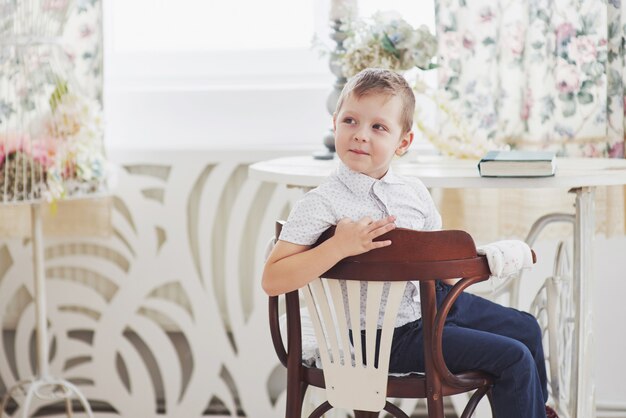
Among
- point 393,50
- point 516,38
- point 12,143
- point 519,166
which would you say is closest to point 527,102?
point 516,38

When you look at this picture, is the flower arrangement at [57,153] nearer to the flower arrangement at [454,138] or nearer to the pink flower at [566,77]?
the flower arrangement at [454,138]

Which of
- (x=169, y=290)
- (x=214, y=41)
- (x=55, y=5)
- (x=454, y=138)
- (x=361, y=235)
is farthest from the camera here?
(x=214, y=41)

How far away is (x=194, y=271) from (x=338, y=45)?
792 mm

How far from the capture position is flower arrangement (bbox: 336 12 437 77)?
85.3 inches

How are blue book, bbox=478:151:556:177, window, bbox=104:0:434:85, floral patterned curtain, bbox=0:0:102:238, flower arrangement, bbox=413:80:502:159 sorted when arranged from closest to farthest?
blue book, bbox=478:151:556:177, flower arrangement, bbox=413:80:502:159, floral patterned curtain, bbox=0:0:102:238, window, bbox=104:0:434:85

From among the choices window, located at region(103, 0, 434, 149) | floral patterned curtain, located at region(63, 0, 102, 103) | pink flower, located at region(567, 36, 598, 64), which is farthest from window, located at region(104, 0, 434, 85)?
pink flower, located at region(567, 36, 598, 64)

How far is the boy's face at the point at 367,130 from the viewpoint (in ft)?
5.05

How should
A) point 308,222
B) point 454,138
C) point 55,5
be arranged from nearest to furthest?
1. point 308,222
2. point 454,138
3. point 55,5

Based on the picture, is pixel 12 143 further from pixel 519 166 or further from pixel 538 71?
pixel 538 71

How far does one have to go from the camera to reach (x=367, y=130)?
1.54 metres

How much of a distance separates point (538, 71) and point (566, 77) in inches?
2.9

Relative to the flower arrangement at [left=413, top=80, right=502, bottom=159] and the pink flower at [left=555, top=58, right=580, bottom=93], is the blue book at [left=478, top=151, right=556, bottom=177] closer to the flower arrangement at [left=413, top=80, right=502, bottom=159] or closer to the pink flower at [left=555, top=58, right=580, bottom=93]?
the flower arrangement at [left=413, top=80, right=502, bottom=159]

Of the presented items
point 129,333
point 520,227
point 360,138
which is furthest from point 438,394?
point 129,333

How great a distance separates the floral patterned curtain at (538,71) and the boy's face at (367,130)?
876 millimetres
